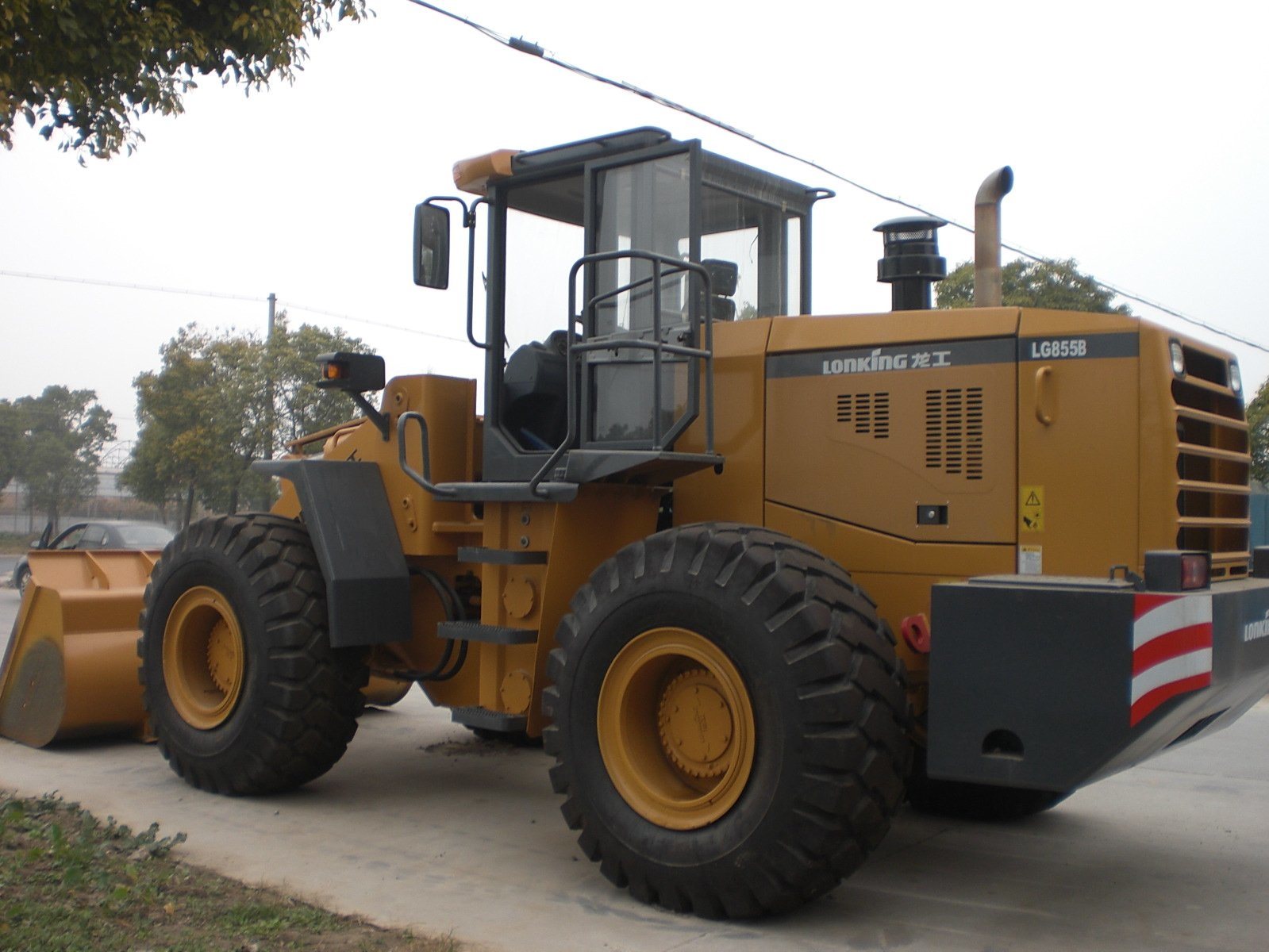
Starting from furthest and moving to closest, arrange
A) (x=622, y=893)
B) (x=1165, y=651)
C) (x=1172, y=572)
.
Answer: (x=622, y=893) < (x=1172, y=572) < (x=1165, y=651)

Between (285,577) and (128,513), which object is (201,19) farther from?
(128,513)

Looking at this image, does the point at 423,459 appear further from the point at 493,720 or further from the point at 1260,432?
the point at 1260,432

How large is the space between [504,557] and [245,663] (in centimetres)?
165

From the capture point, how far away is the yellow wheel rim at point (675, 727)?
15.3 ft

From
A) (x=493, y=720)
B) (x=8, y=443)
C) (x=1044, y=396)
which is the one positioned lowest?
(x=493, y=720)

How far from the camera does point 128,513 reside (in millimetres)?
53031

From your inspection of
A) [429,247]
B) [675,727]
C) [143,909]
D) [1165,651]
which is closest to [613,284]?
[429,247]

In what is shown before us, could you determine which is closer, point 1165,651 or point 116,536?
point 1165,651

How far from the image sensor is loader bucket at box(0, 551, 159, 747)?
7.48m

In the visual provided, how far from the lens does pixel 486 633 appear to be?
5734 millimetres

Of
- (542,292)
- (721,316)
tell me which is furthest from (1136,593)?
(542,292)

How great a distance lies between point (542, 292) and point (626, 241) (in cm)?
65

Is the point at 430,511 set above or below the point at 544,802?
above

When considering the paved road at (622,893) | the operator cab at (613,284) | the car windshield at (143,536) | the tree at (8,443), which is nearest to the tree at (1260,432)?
the paved road at (622,893)
